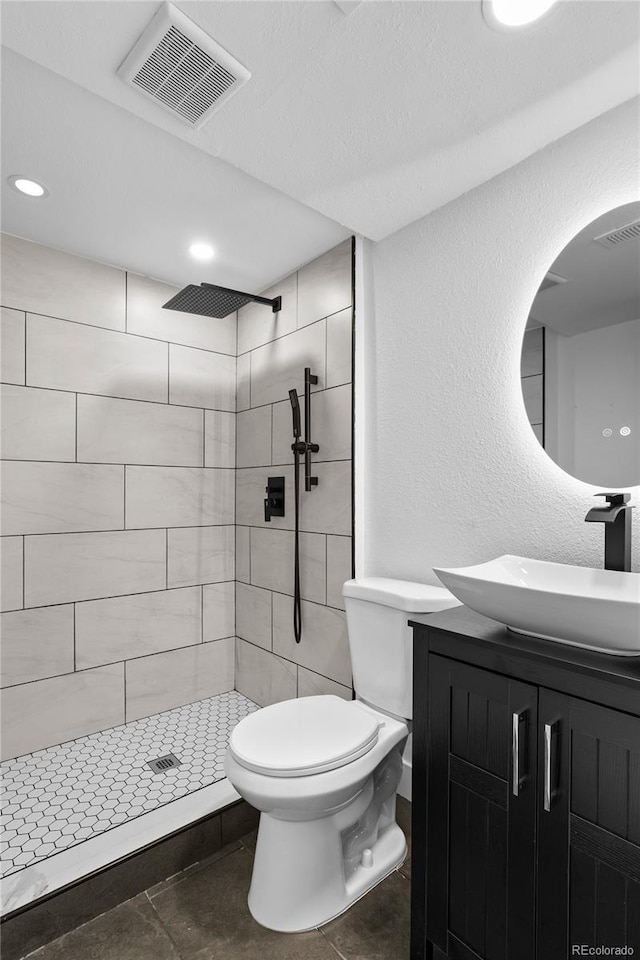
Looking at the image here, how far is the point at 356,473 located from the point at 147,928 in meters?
1.64

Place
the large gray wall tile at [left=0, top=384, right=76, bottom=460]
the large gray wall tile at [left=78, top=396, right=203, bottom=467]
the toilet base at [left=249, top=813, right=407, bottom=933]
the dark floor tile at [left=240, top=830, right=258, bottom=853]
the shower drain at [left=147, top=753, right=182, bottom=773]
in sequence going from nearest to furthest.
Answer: the toilet base at [left=249, top=813, right=407, bottom=933] < the dark floor tile at [left=240, top=830, right=258, bottom=853] < the shower drain at [left=147, top=753, right=182, bottom=773] < the large gray wall tile at [left=0, top=384, right=76, bottom=460] < the large gray wall tile at [left=78, top=396, right=203, bottom=467]

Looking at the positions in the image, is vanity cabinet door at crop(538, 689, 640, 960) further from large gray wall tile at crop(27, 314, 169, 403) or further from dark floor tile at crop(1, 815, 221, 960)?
large gray wall tile at crop(27, 314, 169, 403)

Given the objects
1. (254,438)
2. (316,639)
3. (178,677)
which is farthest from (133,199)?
(178,677)

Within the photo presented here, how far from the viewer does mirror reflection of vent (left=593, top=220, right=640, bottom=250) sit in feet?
4.66

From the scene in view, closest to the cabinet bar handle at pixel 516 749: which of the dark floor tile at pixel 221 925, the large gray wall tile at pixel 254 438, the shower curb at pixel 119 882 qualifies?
the dark floor tile at pixel 221 925

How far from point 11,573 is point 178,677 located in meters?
0.99

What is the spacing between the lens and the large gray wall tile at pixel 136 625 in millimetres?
2453

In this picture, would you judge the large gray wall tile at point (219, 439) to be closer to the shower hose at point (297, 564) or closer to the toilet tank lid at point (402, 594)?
the shower hose at point (297, 564)

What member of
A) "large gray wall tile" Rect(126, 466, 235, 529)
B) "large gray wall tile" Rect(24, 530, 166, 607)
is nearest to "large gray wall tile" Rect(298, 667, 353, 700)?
"large gray wall tile" Rect(24, 530, 166, 607)

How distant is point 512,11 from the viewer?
117 centimetres

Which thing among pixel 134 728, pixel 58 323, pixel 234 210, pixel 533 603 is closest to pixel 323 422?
pixel 234 210

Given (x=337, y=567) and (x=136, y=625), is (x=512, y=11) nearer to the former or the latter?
(x=337, y=567)

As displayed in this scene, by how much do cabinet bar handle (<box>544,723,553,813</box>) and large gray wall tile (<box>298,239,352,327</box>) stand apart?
69.2 inches

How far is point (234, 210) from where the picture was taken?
2070mm
